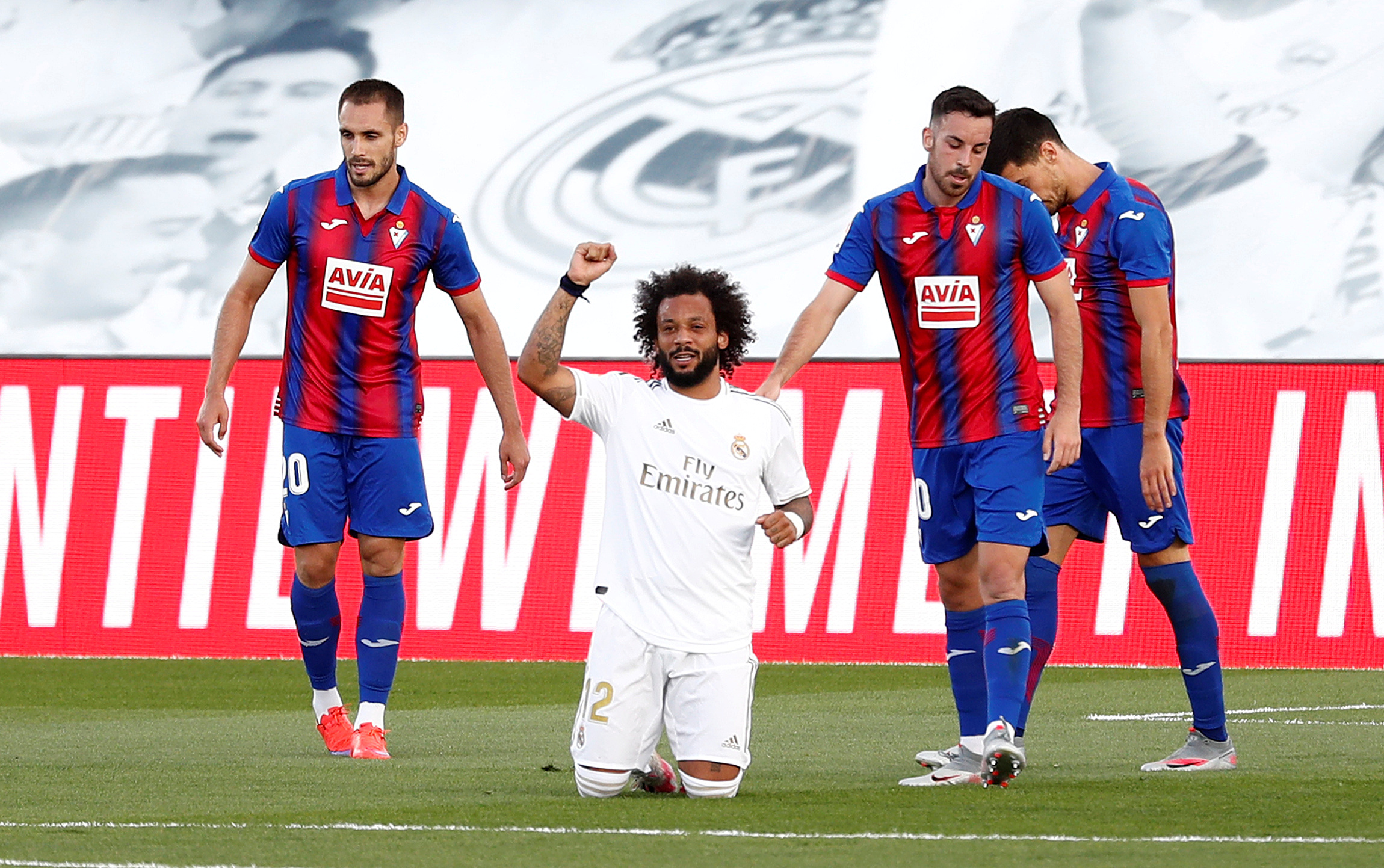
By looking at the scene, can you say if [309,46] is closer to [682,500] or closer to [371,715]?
[371,715]

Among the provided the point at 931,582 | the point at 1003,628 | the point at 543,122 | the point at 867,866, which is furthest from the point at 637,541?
the point at 543,122

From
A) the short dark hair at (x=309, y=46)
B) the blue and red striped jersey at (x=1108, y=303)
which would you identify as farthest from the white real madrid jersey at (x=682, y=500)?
the short dark hair at (x=309, y=46)

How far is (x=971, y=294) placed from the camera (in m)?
6.28

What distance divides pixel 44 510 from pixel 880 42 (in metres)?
11.8

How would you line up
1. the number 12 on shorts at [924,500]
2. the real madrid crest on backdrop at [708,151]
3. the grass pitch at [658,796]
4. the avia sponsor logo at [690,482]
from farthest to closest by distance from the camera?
1. the real madrid crest on backdrop at [708,151]
2. the number 12 on shorts at [924,500]
3. the avia sponsor logo at [690,482]
4. the grass pitch at [658,796]

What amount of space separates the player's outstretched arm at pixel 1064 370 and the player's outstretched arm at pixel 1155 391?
0.28m

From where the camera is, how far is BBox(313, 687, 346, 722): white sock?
7316 mm

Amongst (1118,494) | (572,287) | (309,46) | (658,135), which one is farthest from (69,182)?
(572,287)

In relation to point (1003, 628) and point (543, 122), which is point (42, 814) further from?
point (543, 122)

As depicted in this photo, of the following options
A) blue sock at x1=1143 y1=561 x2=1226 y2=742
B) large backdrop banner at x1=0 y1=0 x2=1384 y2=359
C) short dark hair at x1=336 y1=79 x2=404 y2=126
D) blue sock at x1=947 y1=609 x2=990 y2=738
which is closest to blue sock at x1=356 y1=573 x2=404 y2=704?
short dark hair at x1=336 y1=79 x2=404 y2=126

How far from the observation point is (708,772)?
18.9 ft

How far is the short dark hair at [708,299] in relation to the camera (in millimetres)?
5918

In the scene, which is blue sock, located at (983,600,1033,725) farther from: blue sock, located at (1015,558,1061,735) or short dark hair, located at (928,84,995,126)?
short dark hair, located at (928,84,995,126)

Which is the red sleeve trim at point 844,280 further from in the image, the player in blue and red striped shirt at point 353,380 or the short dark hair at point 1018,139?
the player in blue and red striped shirt at point 353,380
